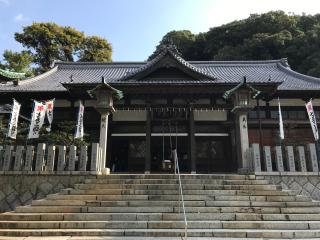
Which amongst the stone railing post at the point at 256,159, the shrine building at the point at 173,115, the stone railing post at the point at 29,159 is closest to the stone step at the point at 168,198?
the stone railing post at the point at 256,159

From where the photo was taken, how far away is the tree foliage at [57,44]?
44.2 metres

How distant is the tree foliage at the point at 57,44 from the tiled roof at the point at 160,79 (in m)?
21.7

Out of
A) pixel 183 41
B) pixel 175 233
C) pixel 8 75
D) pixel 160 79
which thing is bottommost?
pixel 175 233

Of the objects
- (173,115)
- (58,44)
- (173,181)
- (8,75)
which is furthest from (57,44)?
(173,181)

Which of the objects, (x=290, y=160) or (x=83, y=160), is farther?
(x=290, y=160)

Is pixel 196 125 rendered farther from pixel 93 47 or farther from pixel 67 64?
pixel 93 47

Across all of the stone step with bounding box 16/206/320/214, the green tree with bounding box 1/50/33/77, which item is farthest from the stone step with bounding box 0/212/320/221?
the green tree with bounding box 1/50/33/77

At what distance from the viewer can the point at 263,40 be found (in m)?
46.6

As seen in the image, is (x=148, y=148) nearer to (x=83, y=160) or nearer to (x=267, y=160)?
(x=83, y=160)

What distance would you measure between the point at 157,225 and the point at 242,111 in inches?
294

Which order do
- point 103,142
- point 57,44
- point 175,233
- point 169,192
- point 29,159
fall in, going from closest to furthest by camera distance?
point 175,233 → point 169,192 → point 29,159 → point 103,142 → point 57,44

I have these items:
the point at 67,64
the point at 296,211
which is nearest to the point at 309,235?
the point at 296,211

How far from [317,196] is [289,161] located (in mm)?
1636

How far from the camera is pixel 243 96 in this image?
1410 cm
